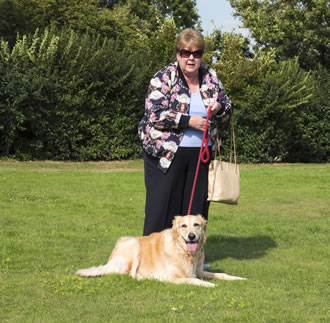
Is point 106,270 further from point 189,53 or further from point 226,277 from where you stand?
point 189,53

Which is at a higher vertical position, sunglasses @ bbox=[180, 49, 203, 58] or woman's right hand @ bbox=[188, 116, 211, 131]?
sunglasses @ bbox=[180, 49, 203, 58]

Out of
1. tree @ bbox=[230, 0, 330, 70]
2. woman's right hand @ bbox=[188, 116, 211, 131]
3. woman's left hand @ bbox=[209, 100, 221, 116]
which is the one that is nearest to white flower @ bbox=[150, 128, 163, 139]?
woman's right hand @ bbox=[188, 116, 211, 131]

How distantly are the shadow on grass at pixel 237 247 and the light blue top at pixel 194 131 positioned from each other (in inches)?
82.3

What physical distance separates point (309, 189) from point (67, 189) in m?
6.65

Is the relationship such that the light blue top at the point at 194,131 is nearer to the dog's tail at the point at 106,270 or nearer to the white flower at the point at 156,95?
the white flower at the point at 156,95

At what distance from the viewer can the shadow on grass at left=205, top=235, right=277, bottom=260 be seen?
26.1 ft

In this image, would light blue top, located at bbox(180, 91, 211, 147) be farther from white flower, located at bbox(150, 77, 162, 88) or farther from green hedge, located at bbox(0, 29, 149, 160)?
green hedge, located at bbox(0, 29, 149, 160)

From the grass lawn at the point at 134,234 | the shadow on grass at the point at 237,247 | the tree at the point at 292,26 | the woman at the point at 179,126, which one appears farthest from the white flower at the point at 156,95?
the tree at the point at 292,26

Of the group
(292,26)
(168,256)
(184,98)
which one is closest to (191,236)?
(168,256)

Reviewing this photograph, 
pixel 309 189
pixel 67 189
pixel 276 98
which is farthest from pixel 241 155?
pixel 67 189

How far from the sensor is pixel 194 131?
6.24m

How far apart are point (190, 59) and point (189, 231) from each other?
72.8 inches

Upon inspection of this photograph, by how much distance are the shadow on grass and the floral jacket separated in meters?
2.14

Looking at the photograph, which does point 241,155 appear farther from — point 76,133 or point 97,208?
point 97,208
